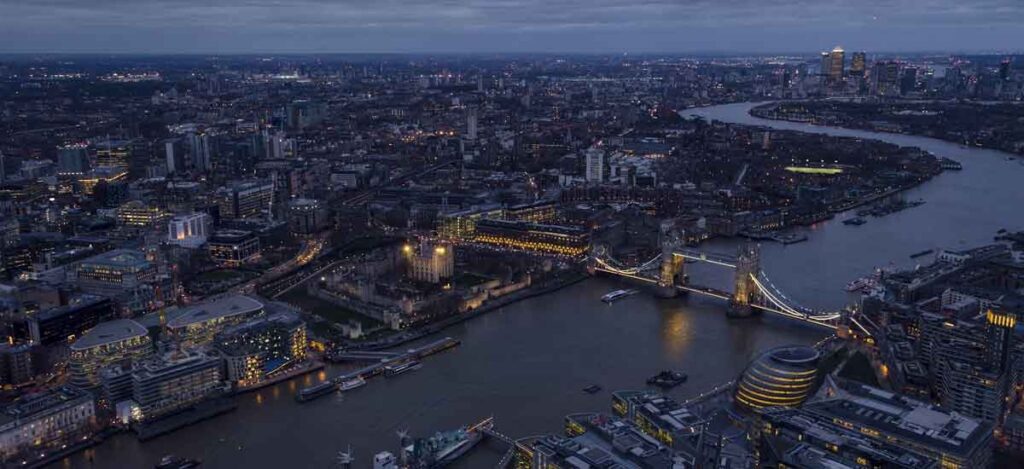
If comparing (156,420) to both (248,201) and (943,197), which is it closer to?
(248,201)

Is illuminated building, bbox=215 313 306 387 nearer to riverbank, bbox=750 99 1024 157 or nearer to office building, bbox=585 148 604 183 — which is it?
office building, bbox=585 148 604 183

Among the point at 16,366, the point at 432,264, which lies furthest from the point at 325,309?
the point at 16,366

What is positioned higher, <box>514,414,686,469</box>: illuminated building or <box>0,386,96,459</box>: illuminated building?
<box>514,414,686,469</box>: illuminated building

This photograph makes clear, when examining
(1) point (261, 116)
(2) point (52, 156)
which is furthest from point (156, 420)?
(1) point (261, 116)

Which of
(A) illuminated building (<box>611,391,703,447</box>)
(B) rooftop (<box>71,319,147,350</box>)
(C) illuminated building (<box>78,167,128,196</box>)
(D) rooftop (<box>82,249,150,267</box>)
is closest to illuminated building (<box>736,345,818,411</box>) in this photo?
(A) illuminated building (<box>611,391,703,447</box>)

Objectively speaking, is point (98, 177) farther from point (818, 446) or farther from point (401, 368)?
point (818, 446)

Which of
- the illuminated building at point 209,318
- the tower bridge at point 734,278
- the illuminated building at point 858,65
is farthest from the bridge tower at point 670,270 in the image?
the illuminated building at point 858,65
